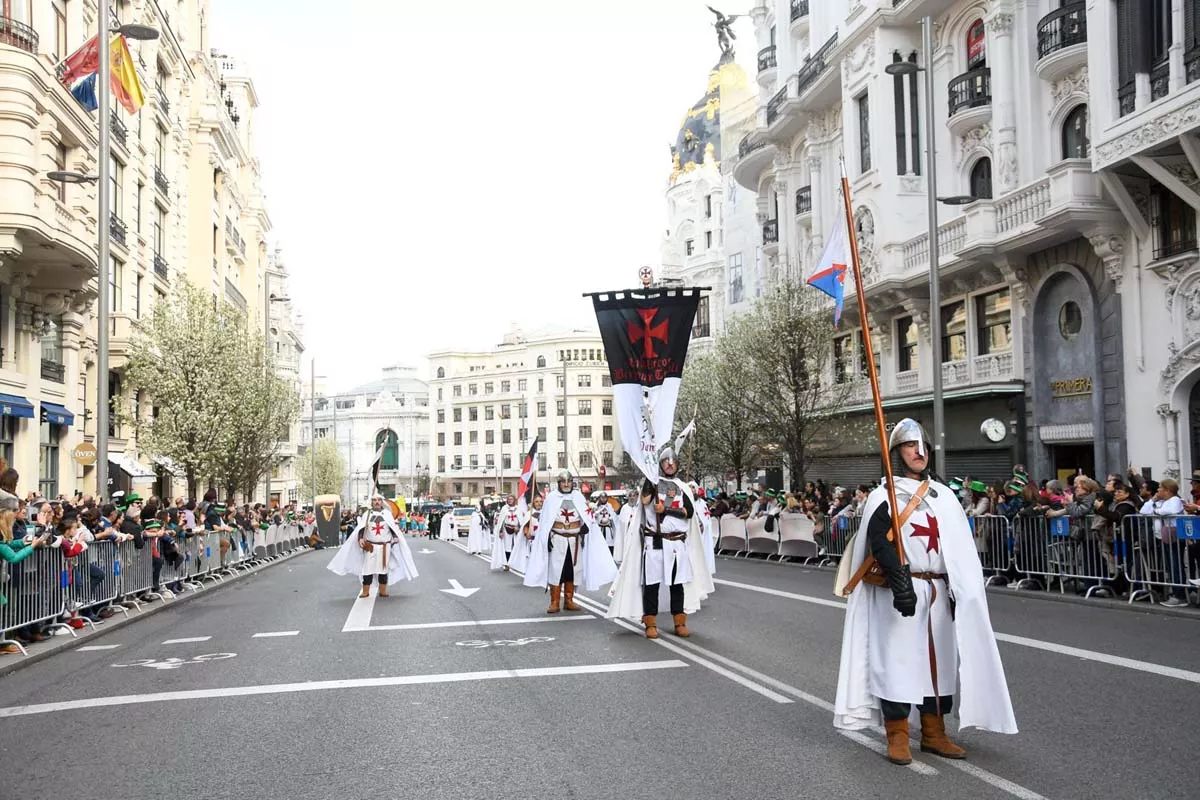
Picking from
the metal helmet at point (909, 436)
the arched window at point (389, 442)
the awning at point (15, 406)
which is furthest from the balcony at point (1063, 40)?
the awning at point (15, 406)

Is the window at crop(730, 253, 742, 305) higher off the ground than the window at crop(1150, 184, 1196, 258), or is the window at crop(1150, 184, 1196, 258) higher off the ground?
the window at crop(730, 253, 742, 305)

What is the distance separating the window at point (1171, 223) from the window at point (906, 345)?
10.7m

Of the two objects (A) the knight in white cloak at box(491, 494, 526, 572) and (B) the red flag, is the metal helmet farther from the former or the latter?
(B) the red flag

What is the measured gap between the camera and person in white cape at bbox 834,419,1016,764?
609cm

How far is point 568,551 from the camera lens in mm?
14594

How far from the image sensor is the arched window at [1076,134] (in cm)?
2438

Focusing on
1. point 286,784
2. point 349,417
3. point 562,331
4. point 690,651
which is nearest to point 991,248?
point 690,651

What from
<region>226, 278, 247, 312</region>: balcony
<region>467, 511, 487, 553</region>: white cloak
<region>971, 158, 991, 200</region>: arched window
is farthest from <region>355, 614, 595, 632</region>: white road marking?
<region>226, 278, 247, 312</region>: balcony

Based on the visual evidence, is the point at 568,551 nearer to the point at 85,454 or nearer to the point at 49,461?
the point at 85,454

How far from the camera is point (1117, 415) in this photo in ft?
73.5

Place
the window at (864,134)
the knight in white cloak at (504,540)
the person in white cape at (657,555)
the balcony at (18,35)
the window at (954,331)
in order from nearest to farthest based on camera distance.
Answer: the person in white cape at (657,555) → the balcony at (18,35) → the knight in white cloak at (504,540) → the window at (954,331) → the window at (864,134)

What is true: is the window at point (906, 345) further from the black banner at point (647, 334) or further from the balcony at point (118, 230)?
the balcony at point (118, 230)

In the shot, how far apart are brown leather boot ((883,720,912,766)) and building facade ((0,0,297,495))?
15.5 metres

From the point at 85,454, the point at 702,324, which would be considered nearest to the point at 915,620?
the point at 85,454
